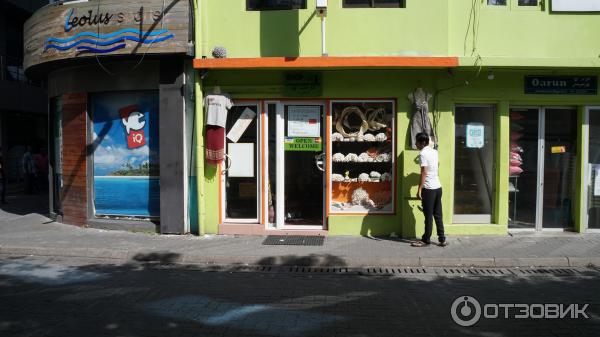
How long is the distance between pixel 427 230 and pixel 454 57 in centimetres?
317

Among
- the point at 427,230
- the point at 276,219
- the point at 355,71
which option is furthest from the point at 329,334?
the point at 355,71

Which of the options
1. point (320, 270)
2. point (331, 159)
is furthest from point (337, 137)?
point (320, 270)

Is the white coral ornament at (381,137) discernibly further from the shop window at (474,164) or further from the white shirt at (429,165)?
the shop window at (474,164)

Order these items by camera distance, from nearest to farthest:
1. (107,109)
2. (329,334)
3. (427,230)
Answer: (329,334) → (427,230) → (107,109)

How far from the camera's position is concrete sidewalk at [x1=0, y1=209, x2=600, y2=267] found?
7910 millimetres

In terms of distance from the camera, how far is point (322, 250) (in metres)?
8.55

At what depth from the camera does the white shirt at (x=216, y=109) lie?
955 cm

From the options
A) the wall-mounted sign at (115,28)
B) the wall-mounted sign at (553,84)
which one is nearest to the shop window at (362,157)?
the wall-mounted sign at (553,84)

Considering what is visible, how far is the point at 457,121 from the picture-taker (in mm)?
9906

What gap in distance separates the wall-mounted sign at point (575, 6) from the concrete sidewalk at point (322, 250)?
435cm

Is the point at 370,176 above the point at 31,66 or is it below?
below

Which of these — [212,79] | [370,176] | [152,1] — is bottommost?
[370,176]

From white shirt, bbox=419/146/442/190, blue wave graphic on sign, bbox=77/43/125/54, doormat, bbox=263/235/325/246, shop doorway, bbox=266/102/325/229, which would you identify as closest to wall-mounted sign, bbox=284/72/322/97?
shop doorway, bbox=266/102/325/229

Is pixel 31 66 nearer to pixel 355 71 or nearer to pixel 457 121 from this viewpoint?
pixel 355 71
